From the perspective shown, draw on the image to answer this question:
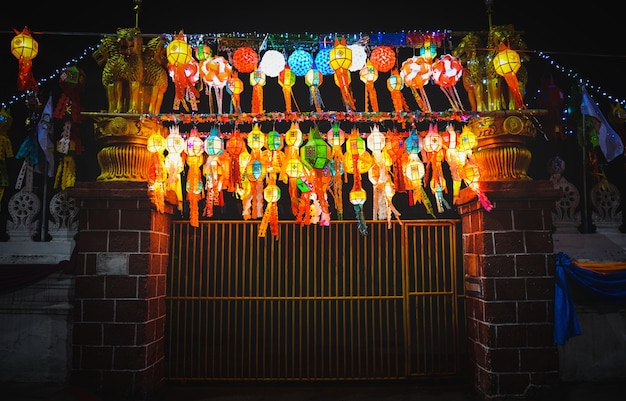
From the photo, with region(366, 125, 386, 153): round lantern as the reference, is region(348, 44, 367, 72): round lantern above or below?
above

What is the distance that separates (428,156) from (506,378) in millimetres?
2740

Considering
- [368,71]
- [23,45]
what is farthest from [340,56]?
[23,45]

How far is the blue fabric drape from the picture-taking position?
187 inches

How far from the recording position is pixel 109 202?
5000 mm

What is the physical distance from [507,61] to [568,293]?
2782 mm

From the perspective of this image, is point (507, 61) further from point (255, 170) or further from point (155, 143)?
point (155, 143)

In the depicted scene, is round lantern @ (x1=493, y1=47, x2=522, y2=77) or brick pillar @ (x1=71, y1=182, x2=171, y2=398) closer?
round lantern @ (x1=493, y1=47, x2=522, y2=77)

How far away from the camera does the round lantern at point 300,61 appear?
4.74 metres

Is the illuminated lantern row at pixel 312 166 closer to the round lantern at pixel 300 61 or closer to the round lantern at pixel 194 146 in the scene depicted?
the round lantern at pixel 194 146

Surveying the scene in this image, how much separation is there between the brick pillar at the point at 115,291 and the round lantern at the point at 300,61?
7.60 feet

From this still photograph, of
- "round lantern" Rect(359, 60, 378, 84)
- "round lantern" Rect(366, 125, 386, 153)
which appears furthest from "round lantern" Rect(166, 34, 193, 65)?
"round lantern" Rect(366, 125, 386, 153)

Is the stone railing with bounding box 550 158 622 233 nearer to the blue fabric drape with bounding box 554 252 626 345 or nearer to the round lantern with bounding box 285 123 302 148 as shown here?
the blue fabric drape with bounding box 554 252 626 345

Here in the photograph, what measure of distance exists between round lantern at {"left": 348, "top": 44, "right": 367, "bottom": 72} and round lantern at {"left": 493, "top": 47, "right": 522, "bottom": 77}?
1462 millimetres

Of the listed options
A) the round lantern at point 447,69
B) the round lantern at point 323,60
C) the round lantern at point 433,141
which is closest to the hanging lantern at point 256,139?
the round lantern at point 323,60
